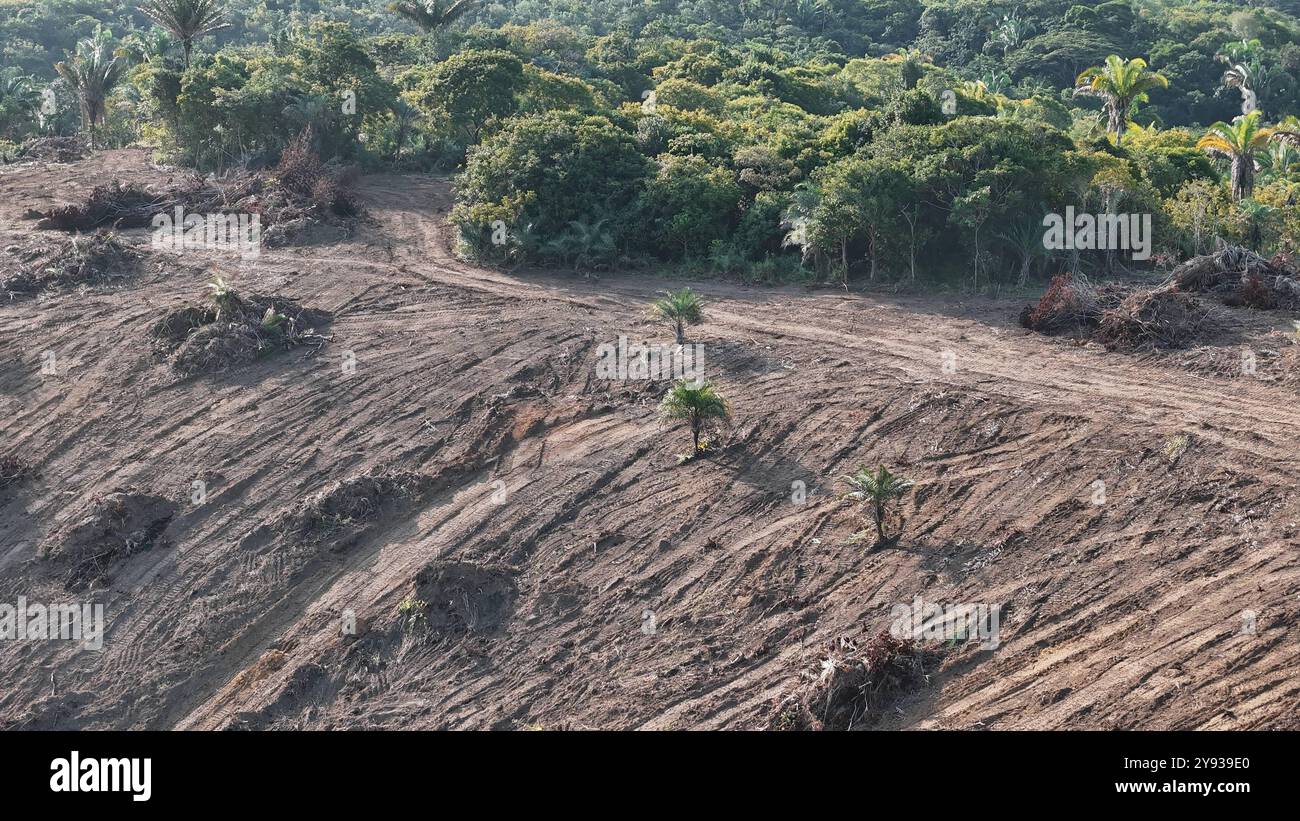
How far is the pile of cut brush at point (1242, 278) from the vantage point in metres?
21.4

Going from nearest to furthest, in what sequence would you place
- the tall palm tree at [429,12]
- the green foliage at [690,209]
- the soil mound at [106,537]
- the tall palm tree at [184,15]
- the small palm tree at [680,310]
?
the soil mound at [106,537] → the small palm tree at [680,310] → the green foliage at [690,209] → the tall palm tree at [184,15] → the tall palm tree at [429,12]

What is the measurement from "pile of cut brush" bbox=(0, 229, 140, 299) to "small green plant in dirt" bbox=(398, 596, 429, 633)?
15.2 meters

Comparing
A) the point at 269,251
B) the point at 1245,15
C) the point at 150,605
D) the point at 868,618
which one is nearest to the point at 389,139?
the point at 269,251

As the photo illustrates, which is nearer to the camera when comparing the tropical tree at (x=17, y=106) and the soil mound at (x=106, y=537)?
the soil mound at (x=106, y=537)

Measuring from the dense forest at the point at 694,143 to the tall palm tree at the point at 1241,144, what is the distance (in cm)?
7

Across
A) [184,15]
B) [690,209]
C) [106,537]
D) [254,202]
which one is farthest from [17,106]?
[106,537]

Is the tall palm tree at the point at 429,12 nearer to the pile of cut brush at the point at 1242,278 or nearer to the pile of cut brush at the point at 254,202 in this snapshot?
the pile of cut brush at the point at 254,202

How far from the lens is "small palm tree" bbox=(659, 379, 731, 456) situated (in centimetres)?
1855

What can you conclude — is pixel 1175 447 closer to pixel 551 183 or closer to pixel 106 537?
pixel 551 183

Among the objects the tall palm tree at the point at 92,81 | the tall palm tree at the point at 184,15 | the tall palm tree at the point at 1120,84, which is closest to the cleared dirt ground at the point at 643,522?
the tall palm tree at the point at 1120,84

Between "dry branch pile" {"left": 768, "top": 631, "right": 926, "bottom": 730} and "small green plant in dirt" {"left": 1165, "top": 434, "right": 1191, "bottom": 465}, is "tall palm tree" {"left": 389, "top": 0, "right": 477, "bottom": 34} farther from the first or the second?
"dry branch pile" {"left": 768, "top": 631, "right": 926, "bottom": 730}

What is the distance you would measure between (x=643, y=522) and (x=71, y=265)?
1758 cm

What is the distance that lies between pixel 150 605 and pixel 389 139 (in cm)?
2310

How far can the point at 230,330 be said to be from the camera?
2400 centimetres
